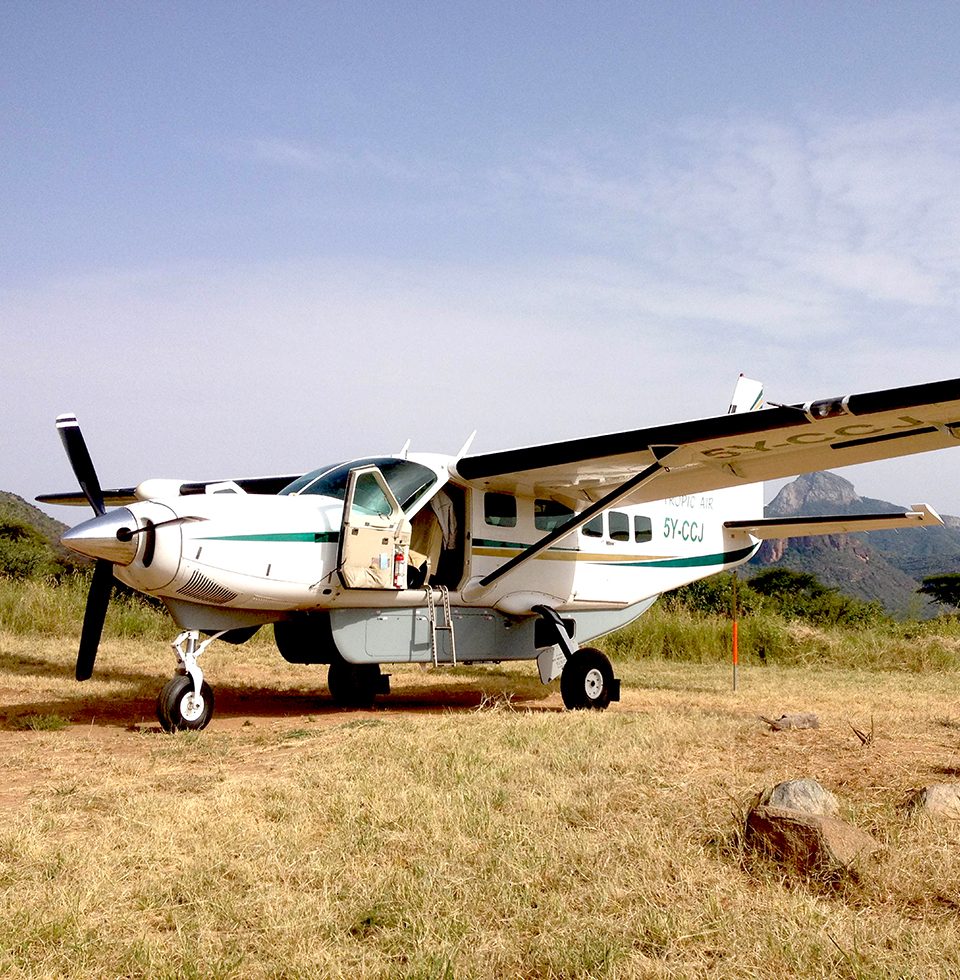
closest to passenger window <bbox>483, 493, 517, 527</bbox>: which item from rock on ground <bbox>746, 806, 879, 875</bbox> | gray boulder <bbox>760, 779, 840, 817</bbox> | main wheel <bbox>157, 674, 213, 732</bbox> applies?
main wheel <bbox>157, 674, 213, 732</bbox>

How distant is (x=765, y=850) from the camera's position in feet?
14.4

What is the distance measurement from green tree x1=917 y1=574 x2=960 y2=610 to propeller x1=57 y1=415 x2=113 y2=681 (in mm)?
42168

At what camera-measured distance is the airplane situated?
8.94 metres

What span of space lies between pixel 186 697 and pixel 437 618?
9.81 feet

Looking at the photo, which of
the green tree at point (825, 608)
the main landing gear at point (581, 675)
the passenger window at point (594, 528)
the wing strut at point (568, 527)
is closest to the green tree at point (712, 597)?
the green tree at point (825, 608)

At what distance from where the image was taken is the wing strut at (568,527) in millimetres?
10641

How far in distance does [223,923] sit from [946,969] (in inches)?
102

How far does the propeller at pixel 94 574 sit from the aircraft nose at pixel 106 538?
1565mm

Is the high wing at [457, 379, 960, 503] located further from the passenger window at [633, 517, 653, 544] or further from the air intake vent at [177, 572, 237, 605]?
the air intake vent at [177, 572, 237, 605]

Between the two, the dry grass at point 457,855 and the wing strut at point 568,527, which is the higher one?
the wing strut at point 568,527

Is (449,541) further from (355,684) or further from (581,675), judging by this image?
(581,675)

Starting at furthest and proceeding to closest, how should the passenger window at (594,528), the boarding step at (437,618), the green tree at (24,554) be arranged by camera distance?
the green tree at (24,554), the passenger window at (594,528), the boarding step at (437,618)

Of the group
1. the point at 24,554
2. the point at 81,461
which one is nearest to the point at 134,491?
the point at 81,461

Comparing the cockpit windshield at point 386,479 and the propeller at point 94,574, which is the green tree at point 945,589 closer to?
the cockpit windshield at point 386,479
